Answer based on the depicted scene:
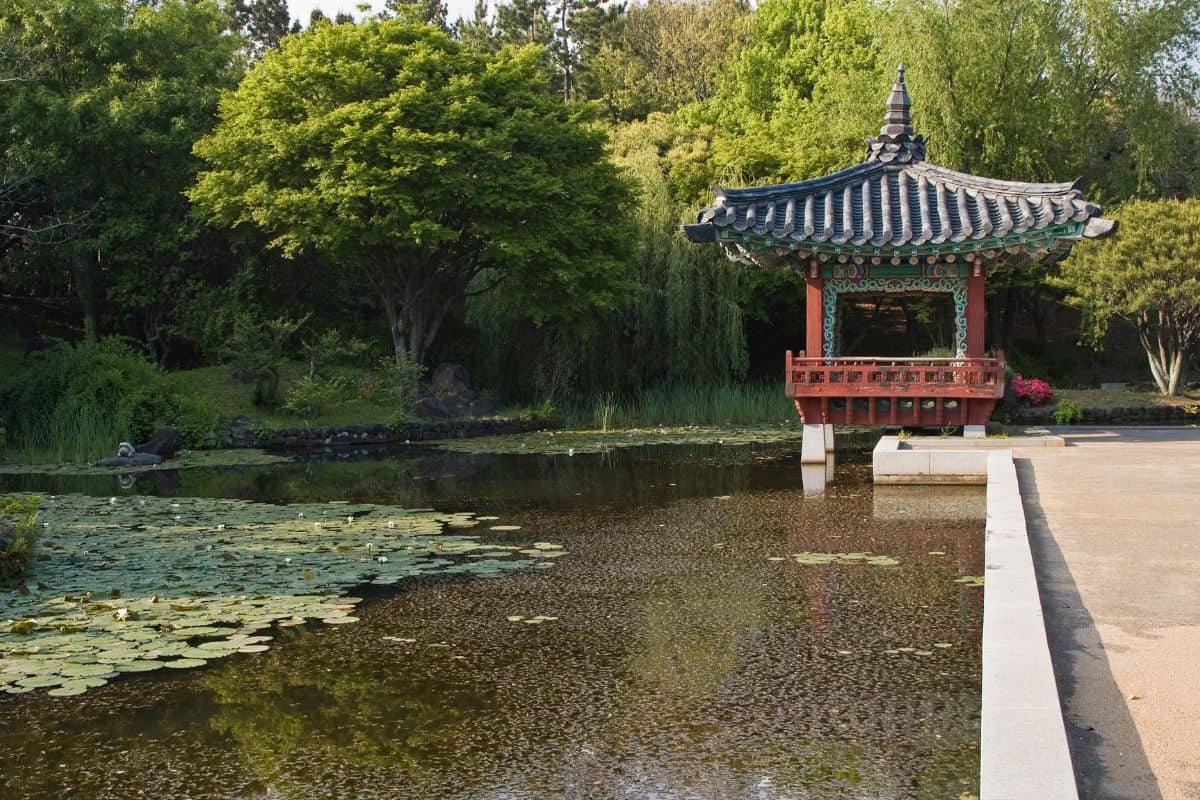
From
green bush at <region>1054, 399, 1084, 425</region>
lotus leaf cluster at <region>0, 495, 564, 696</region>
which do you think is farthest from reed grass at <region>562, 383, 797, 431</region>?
lotus leaf cluster at <region>0, 495, 564, 696</region>

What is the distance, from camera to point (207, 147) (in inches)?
761

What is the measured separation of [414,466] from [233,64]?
14.4m

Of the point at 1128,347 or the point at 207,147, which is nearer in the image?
the point at 207,147

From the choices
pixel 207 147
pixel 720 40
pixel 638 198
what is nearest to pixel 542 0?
pixel 720 40

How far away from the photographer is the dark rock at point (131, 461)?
562 inches

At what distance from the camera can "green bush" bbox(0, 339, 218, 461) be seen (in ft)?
50.9

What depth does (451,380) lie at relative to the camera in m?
20.6

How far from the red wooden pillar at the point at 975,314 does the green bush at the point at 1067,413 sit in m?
5.62

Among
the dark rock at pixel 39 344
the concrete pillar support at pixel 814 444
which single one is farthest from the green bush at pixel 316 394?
the concrete pillar support at pixel 814 444

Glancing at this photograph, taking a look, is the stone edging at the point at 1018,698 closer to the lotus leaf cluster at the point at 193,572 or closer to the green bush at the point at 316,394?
the lotus leaf cluster at the point at 193,572

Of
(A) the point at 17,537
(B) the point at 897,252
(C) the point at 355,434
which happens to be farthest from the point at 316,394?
(A) the point at 17,537

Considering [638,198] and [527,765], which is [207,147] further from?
[527,765]

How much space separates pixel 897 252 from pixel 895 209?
825 mm

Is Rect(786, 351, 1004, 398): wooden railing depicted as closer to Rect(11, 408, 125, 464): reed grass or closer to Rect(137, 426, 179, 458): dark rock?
Rect(137, 426, 179, 458): dark rock
